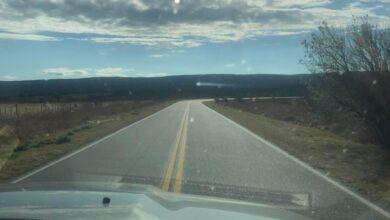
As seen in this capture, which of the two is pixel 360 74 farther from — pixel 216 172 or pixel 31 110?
pixel 31 110

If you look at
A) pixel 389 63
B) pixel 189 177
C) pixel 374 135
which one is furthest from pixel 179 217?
pixel 374 135

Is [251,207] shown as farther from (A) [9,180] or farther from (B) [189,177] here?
(A) [9,180]

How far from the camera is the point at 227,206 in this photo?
4.49 m

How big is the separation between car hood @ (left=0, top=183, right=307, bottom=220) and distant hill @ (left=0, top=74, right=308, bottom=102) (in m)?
125

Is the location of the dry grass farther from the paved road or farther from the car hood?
the car hood

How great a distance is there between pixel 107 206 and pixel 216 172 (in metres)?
9.36

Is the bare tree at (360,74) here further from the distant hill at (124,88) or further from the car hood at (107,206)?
the distant hill at (124,88)

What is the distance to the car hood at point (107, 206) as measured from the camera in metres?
3.59

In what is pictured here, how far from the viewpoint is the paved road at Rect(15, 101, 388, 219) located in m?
9.70

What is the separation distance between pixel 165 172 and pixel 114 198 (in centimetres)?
909

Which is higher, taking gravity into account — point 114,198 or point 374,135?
point 114,198

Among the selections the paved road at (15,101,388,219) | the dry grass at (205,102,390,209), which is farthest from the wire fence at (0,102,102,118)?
the dry grass at (205,102,390,209)

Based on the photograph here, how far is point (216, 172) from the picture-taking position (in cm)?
1318

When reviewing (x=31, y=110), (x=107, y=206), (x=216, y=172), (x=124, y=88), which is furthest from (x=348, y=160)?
(x=124, y=88)
